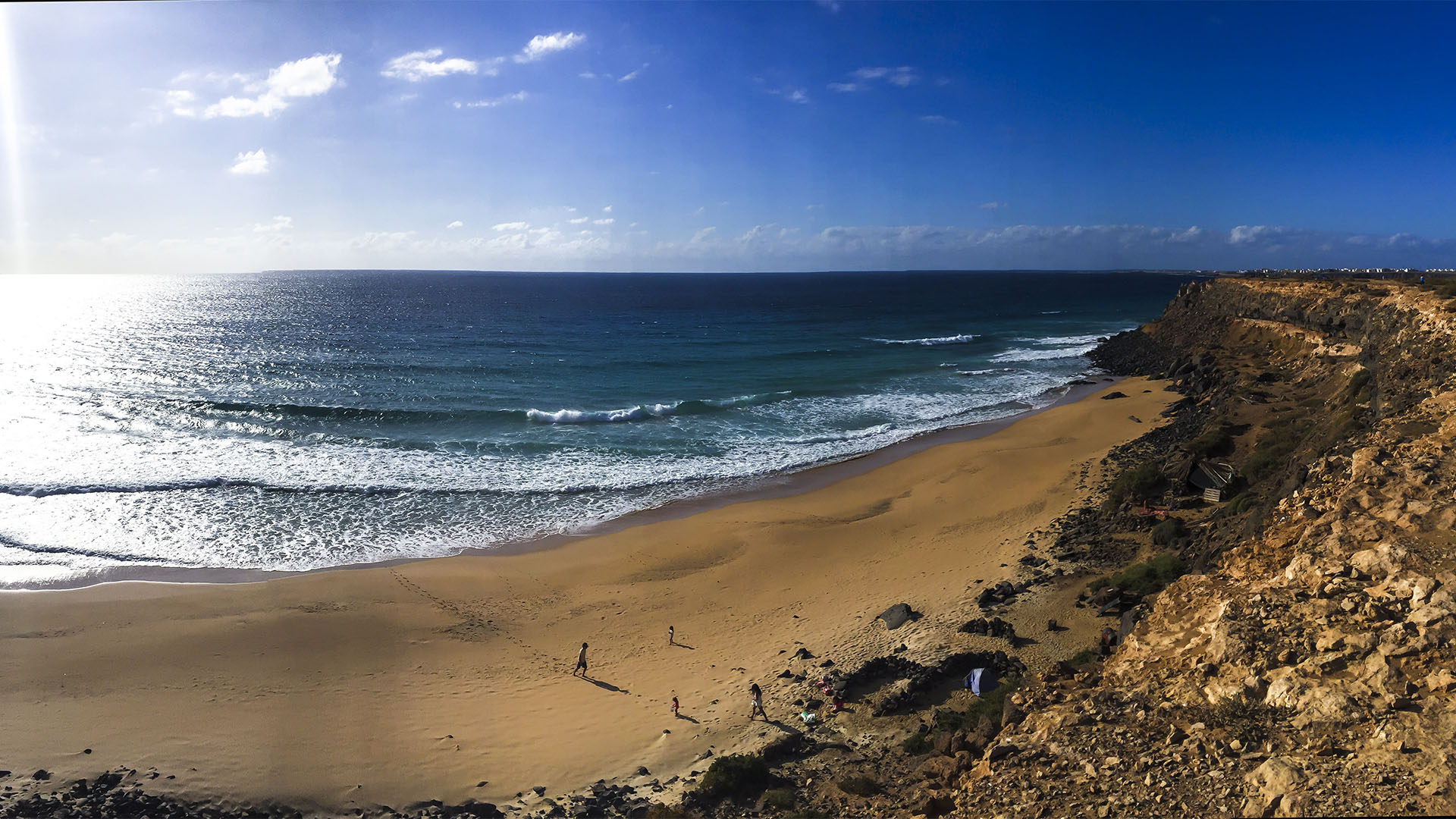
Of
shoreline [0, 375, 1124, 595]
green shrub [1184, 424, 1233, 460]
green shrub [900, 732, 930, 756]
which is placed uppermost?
green shrub [1184, 424, 1233, 460]

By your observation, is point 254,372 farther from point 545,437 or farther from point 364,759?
point 364,759

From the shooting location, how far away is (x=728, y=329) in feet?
267

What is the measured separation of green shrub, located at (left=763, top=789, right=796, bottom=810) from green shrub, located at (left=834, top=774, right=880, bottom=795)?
0.83 meters

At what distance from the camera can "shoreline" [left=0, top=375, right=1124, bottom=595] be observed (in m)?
21.2

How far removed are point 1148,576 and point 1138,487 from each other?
268 inches

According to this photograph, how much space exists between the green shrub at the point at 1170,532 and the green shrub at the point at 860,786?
470 inches

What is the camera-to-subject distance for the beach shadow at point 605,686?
51.2 ft

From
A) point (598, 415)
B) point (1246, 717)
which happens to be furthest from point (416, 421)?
point (1246, 717)

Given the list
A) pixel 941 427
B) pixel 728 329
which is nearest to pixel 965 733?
pixel 941 427

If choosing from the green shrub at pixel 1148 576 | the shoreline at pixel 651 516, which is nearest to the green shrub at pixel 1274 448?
the green shrub at pixel 1148 576

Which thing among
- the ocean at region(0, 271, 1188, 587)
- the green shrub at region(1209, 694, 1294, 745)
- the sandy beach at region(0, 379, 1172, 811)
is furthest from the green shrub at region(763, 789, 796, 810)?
the ocean at region(0, 271, 1188, 587)

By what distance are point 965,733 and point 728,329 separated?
71467 millimetres

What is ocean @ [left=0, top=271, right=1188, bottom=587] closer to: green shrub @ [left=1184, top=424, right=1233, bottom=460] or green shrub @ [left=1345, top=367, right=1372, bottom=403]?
green shrub @ [left=1184, top=424, right=1233, bottom=460]

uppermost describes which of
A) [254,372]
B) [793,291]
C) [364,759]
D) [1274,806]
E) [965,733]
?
[793,291]
